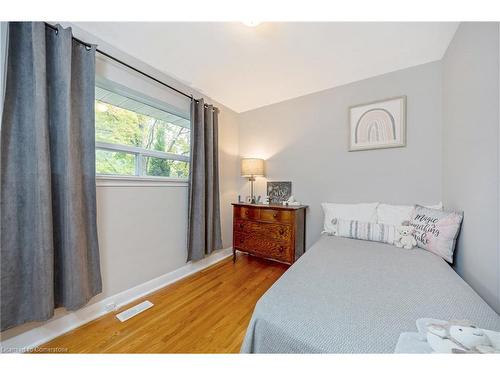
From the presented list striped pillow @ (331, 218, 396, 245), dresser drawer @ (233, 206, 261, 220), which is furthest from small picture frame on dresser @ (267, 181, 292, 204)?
striped pillow @ (331, 218, 396, 245)

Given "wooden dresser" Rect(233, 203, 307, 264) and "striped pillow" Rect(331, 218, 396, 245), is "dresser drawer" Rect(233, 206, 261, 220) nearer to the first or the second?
"wooden dresser" Rect(233, 203, 307, 264)

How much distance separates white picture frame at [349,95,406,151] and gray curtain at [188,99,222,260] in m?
1.68

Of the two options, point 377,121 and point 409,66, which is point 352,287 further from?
point 409,66

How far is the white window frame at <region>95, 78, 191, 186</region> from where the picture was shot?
4.99ft

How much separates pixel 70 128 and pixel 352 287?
197cm

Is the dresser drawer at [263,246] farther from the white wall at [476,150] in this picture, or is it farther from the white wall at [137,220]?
the white wall at [476,150]

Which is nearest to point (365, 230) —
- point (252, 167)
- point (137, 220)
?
point (252, 167)

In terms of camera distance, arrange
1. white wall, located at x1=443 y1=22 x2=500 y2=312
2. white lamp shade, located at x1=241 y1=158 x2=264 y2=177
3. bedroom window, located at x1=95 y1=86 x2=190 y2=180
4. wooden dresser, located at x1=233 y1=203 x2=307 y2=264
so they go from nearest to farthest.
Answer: white wall, located at x1=443 y1=22 x2=500 y2=312, bedroom window, located at x1=95 y1=86 x2=190 y2=180, wooden dresser, located at x1=233 y1=203 x2=307 y2=264, white lamp shade, located at x1=241 y1=158 x2=264 y2=177

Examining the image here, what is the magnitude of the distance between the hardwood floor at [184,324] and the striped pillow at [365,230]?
92 cm

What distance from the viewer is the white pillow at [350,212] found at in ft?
6.07

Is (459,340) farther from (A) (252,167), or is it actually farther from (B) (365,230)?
(A) (252,167)

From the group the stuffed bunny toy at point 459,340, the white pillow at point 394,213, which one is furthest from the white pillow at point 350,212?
the stuffed bunny toy at point 459,340

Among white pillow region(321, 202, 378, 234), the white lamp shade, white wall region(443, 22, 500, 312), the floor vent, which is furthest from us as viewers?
the white lamp shade

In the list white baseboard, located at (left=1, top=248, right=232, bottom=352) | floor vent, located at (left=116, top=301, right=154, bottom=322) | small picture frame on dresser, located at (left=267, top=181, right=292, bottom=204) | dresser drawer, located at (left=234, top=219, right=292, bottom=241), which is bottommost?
floor vent, located at (left=116, top=301, right=154, bottom=322)
